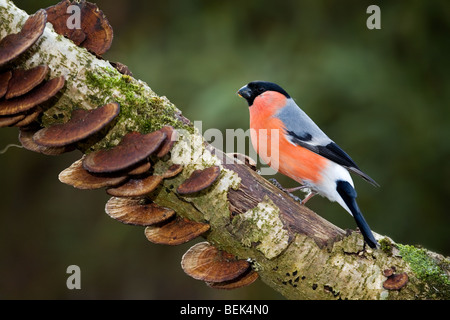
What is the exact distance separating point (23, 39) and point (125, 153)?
0.46m

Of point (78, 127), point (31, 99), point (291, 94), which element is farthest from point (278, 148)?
point (291, 94)

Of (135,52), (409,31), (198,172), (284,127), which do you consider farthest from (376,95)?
(198,172)

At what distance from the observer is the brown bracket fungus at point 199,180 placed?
5.28ft

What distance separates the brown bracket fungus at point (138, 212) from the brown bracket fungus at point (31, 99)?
48cm

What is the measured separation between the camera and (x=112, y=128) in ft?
5.38

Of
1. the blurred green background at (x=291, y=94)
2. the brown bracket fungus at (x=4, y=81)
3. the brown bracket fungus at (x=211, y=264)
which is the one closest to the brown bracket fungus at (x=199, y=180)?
the brown bracket fungus at (x=211, y=264)

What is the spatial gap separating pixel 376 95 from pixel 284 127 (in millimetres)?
1550

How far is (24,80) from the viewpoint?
4.97 ft

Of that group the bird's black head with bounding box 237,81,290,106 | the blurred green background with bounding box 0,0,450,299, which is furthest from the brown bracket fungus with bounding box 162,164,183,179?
the blurred green background with bounding box 0,0,450,299

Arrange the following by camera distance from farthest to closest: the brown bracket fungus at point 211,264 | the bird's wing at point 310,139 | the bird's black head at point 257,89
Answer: the bird's black head at point 257,89, the bird's wing at point 310,139, the brown bracket fungus at point 211,264

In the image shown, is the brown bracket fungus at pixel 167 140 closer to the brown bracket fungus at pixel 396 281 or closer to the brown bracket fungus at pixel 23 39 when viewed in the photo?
the brown bracket fungus at pixel 23 39

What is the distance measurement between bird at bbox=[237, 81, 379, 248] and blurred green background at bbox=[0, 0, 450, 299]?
1250 millimetres

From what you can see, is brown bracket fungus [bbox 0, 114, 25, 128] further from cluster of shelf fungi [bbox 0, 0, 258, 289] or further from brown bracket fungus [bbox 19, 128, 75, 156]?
brown bracket fungus [bbox 19, 128, 75, 156]

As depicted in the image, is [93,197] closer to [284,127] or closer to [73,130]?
[284,127]
